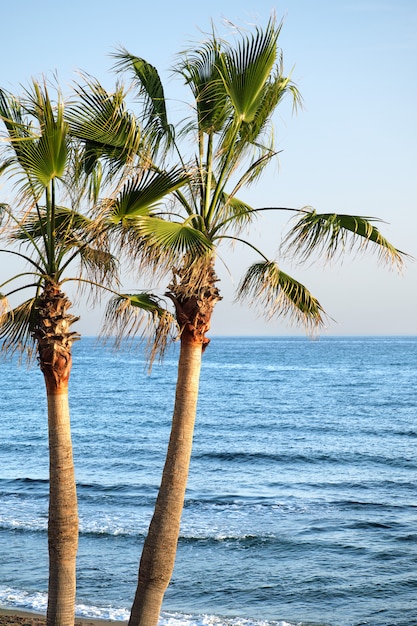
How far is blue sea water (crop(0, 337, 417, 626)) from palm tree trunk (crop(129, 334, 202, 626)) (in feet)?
7.21

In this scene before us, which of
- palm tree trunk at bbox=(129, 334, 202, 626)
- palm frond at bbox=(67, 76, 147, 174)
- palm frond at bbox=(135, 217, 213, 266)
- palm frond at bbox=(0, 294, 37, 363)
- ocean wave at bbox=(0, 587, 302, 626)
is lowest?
ocean wave at bbox=(0, 587, 302, 626)

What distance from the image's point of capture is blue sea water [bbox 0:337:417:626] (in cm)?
1555

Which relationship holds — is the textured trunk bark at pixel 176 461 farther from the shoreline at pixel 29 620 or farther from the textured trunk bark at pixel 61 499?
the shoreline at pixel 29 620

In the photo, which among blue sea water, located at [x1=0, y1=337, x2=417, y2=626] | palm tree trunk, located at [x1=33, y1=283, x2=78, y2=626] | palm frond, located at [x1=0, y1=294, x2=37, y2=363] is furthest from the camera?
blue sea water, located at [x1=0, y1=337, x2=417, y2=626]

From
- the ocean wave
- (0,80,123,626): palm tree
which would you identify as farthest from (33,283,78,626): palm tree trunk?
the ocean wave

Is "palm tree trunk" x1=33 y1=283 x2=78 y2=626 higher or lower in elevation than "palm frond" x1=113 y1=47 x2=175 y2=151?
lower

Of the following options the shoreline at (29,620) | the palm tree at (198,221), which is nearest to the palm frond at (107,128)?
the palm tree at (198,221)

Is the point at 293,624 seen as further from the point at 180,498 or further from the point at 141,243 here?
the point at 141,243

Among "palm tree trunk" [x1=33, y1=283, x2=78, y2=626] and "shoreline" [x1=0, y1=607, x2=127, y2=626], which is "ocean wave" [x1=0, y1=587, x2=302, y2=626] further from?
"palm tree trunk" [x1=33, y1=283, x2=78, y2=626]

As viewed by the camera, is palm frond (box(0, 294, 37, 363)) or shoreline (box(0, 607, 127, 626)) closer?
palm frond (box(0, 294, 37, 363))

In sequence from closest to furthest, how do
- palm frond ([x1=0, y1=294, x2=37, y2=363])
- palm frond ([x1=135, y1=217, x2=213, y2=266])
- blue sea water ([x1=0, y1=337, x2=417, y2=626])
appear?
palm frond ([x1=135, y1=217, x2=213, y2=266]) < palm frond ([x1=0, y1=294, x2=37, y2=363]) < blue sea water ([x1=0, y1=337, x2=417, y2=626])

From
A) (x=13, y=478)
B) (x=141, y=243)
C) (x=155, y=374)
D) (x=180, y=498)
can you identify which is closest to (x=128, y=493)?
(x=13, y=478)

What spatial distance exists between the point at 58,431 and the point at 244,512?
50.6 ft

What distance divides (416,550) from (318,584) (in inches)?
144
